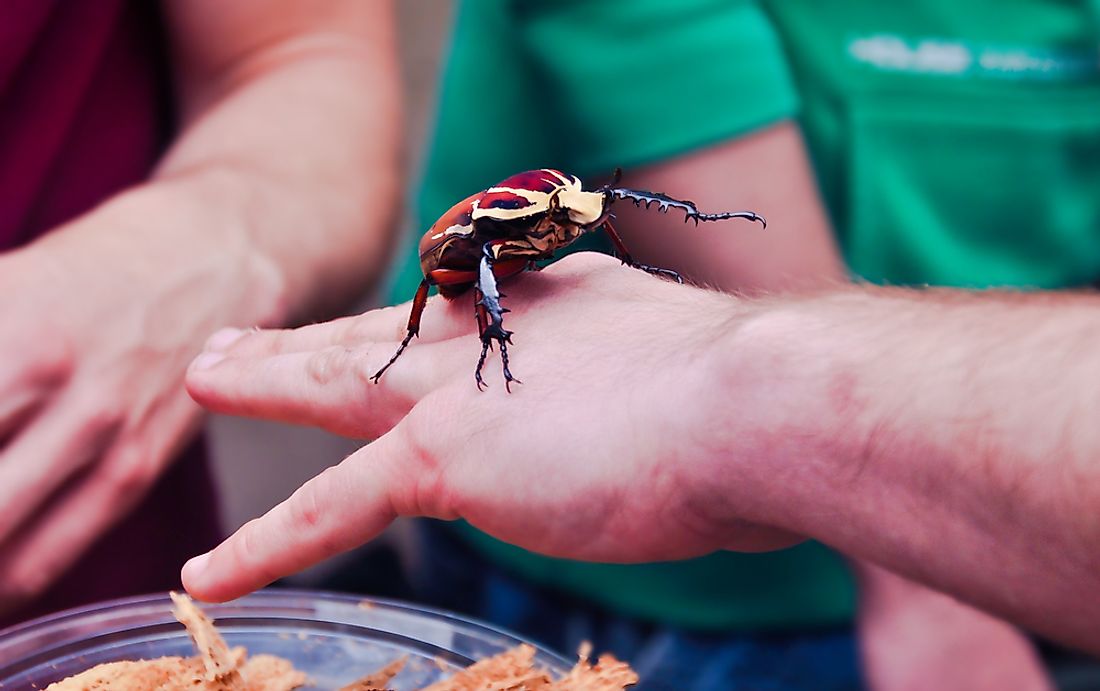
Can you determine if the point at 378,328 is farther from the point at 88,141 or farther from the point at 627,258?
the point at 88,141

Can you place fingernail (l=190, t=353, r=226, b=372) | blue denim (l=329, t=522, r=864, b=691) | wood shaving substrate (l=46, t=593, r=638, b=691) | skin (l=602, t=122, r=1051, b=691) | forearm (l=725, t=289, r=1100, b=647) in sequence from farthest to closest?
1. blue denim (l=329, t=522, r=864, b=691)
2. skin (l=602, t=122, r=1051, b=691)
3. fingernail (l=190, t=353, r=226, b=372)
4. wood shaving substrate (l=46, t=593, r=638, b=691)
5. forearm (l=725, t=289, r=1100, b=647)

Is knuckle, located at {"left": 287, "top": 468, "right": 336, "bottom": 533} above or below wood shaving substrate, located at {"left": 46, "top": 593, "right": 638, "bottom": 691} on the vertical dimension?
above

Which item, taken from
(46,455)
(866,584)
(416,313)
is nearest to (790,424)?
(416,313)

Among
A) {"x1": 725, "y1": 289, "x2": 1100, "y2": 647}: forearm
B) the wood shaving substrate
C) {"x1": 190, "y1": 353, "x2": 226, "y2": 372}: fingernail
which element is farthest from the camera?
{"x1": 190, "y1": 353, "x2": 226, "y2": 372}: fingernail

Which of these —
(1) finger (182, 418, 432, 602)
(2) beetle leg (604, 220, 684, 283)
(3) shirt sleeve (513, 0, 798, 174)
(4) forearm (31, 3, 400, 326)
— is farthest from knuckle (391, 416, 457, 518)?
(3) shirt sleeve (513, 0, 798, 174)

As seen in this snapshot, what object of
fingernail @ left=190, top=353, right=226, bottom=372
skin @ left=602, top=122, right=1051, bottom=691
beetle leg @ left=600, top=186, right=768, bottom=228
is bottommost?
skin @ left=602, top=122, right=1051, bottom=691

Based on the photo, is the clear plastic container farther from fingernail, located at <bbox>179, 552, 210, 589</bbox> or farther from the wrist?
the wrist
